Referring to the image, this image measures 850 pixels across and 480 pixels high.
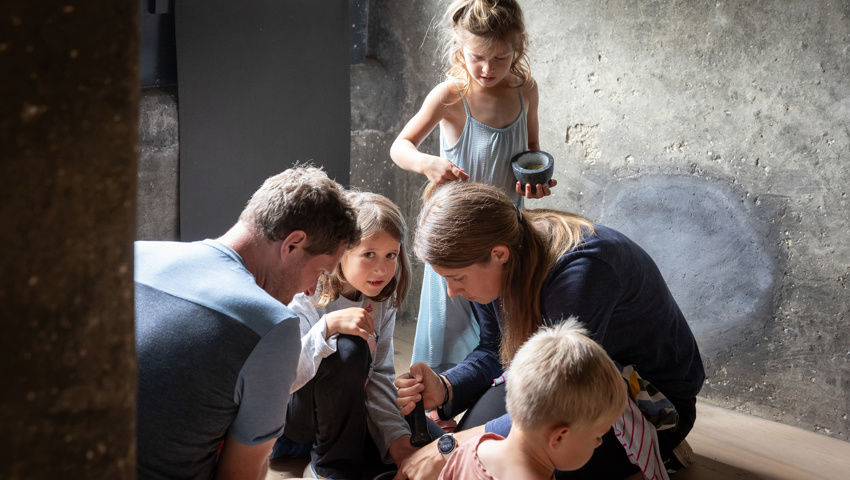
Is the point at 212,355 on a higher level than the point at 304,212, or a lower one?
lower

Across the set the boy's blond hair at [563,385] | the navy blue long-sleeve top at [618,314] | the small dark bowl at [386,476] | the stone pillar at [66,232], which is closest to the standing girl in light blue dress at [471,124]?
the navy blue long-sleeve top at [618,314]

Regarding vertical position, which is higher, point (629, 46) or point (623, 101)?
point (629, 46)

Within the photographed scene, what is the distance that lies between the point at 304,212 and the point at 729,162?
2.05m

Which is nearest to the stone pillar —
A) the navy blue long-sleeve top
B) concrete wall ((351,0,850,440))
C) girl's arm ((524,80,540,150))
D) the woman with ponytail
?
the woman with ponytail

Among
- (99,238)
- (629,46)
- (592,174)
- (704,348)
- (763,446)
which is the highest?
(629,46)

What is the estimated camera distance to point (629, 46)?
3.39 m

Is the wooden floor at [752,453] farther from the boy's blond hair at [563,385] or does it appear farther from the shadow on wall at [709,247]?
the boy's blond hair at [563,385]

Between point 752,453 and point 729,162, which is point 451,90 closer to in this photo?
point 729,162

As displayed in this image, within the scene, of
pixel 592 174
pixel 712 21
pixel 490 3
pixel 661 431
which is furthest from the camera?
pixel 592 174

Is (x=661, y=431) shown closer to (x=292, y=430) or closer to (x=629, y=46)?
(x=292, y=430)

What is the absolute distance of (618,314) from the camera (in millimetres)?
2295

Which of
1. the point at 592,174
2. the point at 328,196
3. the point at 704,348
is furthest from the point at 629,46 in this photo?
the point at 328,196

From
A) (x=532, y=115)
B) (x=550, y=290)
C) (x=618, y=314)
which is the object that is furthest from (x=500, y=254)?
(x=532, y=115)

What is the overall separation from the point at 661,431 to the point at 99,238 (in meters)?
2.18
